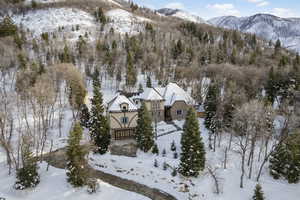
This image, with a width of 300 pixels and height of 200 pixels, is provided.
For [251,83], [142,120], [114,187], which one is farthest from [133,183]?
[251,83]

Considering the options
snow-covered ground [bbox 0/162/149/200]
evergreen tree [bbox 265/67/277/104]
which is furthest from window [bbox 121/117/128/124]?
evergreen tree [bbox 265/67/277/104]

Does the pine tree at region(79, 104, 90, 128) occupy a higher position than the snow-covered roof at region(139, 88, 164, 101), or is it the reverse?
the snow-covered roof at region(139, 88, 164, 101)

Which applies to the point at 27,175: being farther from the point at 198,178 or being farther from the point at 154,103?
the point at 154,103

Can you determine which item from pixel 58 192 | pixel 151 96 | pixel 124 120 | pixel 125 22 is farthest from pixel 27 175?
pixel 125 22

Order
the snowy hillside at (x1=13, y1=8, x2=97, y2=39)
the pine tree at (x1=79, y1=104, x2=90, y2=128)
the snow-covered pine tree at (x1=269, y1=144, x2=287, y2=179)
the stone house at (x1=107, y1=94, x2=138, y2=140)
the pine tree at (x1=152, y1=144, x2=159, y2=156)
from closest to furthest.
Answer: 1. the snow-covered pine tree at (x1=269, y1=144, x2=287, y2=179)
2. the pine tree at (x1=152, y1=144, x2=159, y2=156)
3. the stone house at (x1=107, y1=94, x2=138, y2=140)
4. the pine tree at (x1=79, y1=104, x2=90, y2=128)
5. the snowy hillside at (x1=13, y1=8, x2=97, y2=39)

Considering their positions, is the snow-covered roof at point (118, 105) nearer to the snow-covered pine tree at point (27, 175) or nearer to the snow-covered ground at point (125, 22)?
the snow-covered pine tree at point (27, 175)

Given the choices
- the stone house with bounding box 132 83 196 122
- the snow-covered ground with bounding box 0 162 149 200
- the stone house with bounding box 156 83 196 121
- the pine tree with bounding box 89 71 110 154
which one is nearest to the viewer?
the snow-covered ground with bounding box 0 162 149 200

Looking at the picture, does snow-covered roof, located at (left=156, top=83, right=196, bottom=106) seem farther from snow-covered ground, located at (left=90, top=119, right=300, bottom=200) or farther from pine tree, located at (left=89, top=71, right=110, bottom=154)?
pine tree, located at (left=89, top=71, right=110, bottom=154)
